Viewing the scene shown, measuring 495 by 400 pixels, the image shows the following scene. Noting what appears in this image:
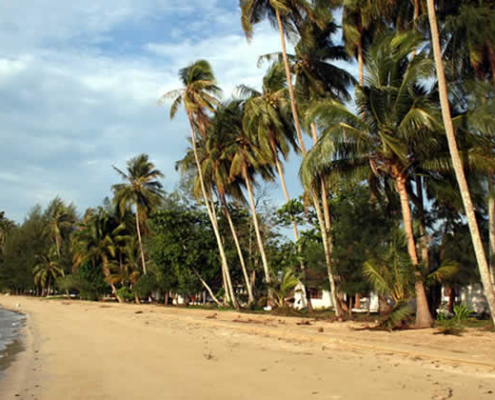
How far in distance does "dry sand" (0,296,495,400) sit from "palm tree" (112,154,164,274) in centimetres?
2480

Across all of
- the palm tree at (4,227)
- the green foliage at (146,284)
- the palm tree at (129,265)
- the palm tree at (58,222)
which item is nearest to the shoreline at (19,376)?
the green foliage at (146,284)

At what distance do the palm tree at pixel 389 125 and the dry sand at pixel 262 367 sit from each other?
4.01 meters

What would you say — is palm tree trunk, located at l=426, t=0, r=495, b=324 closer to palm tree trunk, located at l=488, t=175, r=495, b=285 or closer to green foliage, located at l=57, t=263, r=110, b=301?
palm tree trunk, located at l=488, t=175, r=495, b=285

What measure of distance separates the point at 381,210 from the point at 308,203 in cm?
381

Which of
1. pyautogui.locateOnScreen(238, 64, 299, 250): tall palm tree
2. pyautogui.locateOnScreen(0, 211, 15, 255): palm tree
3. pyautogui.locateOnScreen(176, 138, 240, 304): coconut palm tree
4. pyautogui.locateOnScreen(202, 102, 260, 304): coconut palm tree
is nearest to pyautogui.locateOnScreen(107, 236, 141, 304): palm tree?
pyautogui.locateOnScreen(176, 138, 240, 304): coconut palm tree

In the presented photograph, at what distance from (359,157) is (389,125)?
54.9 inches

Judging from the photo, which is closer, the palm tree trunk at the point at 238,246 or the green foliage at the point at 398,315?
the green foliage at the point at 398,315

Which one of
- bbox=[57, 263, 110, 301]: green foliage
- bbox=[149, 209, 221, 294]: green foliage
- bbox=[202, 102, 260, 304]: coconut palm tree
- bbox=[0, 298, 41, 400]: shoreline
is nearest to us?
bbox=[0, 298, 41, 400]: shoreline

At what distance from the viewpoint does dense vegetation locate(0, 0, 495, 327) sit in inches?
508

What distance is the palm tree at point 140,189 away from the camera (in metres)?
37.8

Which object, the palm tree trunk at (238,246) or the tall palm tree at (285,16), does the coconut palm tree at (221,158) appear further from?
the tall palm tree at (285,16)

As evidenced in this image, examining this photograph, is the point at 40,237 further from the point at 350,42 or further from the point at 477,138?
the point at 477,138

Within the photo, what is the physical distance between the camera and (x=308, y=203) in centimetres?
1973

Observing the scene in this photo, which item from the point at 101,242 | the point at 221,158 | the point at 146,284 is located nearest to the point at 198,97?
the point at 221,158
